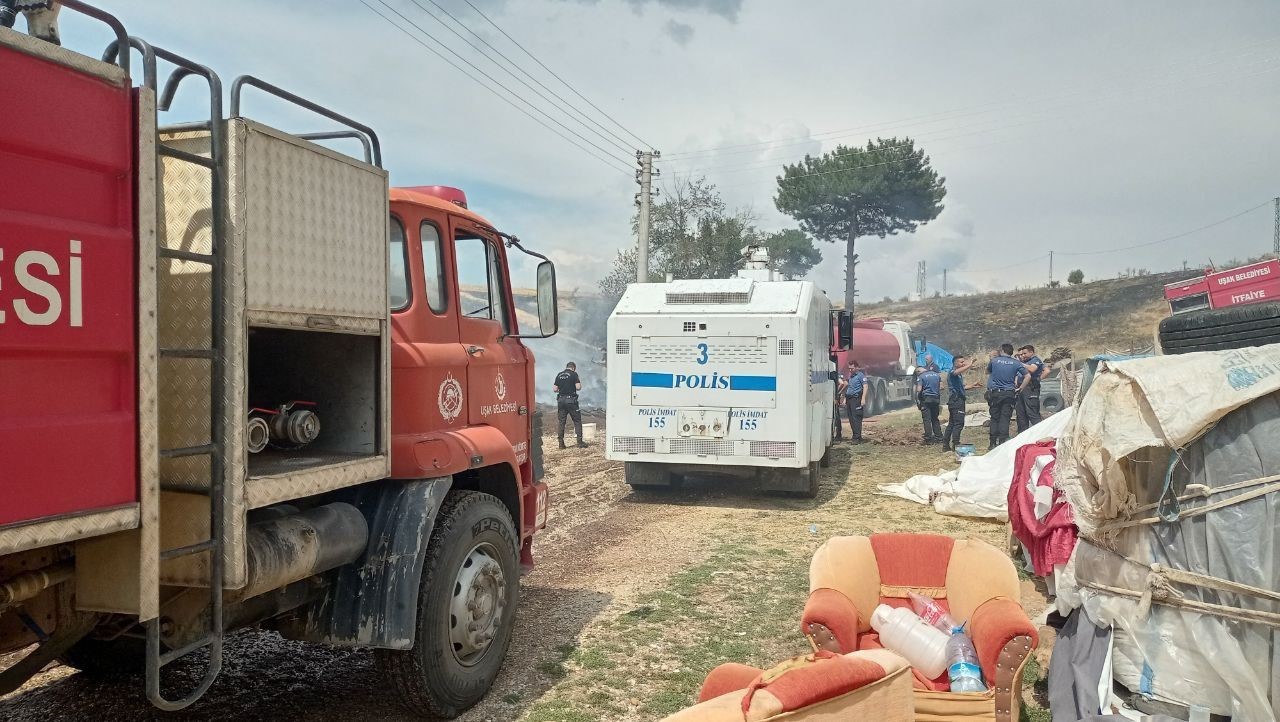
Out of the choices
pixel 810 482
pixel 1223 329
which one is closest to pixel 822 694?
pixel 1223 329

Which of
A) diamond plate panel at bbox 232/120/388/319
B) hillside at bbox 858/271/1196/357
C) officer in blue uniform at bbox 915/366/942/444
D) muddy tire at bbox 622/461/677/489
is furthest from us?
hillside at bbox 858/271/1196/357

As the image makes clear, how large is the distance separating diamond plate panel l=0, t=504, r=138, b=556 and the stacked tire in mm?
5333

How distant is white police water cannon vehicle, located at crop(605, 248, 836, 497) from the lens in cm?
968

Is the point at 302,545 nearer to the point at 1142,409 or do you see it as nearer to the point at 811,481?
the point at 1142,409

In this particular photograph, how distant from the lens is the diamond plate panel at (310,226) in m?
3.05

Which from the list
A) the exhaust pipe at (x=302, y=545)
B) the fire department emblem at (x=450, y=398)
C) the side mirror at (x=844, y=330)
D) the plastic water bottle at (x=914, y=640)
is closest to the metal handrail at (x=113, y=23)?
the exhaust pipe at (x=302, y=545)

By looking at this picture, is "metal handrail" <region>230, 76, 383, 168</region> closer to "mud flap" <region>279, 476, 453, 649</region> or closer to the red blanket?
"mud flap" <region>279, 476, 453, 649</region>

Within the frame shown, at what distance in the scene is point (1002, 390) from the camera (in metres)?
13.7

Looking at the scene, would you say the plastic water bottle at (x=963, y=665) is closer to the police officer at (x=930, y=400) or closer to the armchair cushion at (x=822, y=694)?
the armchair cushion at (x=822, y=694)

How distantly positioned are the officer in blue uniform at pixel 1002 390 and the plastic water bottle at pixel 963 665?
1045cm

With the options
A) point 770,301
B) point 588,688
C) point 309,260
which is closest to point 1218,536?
point 588,688

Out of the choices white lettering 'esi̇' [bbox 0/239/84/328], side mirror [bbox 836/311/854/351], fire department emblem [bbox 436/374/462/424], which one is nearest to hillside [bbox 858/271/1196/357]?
side mirror [bbox 836/311/854/351]

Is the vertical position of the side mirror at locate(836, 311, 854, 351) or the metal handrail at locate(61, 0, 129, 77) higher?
the metal handrail at locate(61, 0, 129, 77)

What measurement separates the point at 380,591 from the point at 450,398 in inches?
44.5
